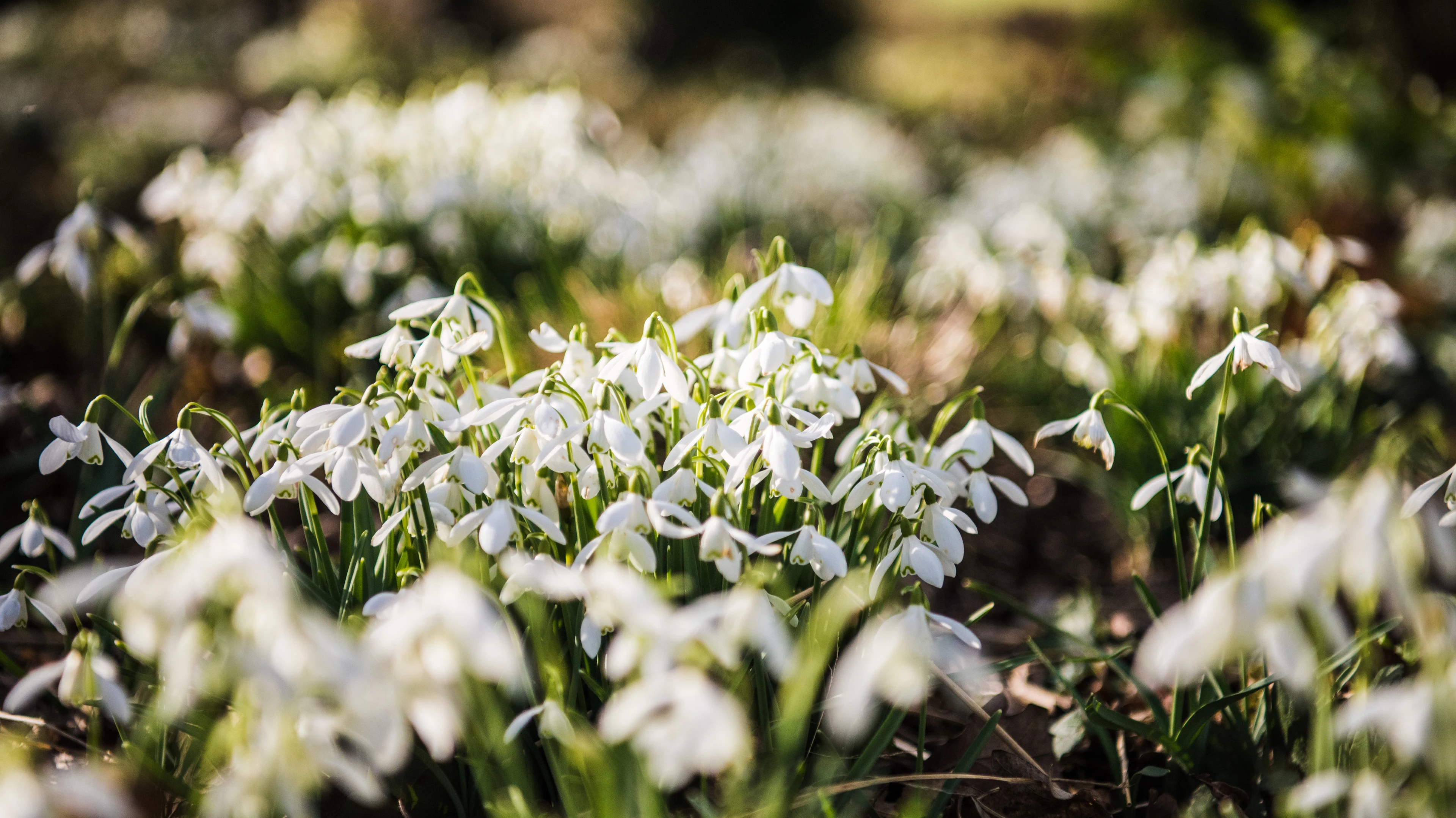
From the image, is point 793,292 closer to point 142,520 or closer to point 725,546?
point 725,546

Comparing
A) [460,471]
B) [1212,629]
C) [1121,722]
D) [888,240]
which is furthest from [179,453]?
[888,240]

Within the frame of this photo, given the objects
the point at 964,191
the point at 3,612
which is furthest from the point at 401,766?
the point at 964,191

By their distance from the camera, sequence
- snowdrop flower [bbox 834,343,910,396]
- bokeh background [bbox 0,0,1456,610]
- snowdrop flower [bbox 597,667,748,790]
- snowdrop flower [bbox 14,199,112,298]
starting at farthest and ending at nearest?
bokeh background [bbox 0,0,1456,610]
snowdrop flower [bbox 14,199,112,298]
snowdrop flower [bbox 834,343,910,396]
snowdrop flower [bbox 597,667,748,790]

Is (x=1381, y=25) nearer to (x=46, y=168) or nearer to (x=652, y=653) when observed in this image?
(x=652, y=653)

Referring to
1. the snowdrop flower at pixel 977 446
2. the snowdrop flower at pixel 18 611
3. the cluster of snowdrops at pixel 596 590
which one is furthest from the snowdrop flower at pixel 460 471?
the snowdrop flower at pixel 977 446

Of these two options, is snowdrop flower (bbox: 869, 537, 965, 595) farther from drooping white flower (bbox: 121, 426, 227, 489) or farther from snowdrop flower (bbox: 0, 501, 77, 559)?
snowdrop flower (bbox: 0, 501, 77, 559)

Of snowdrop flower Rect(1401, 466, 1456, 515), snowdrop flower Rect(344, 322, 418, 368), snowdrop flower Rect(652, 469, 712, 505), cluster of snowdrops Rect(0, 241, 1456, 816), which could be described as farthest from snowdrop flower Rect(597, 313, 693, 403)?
snowdrop flower Rect(1401, 466, 1456, 515)
